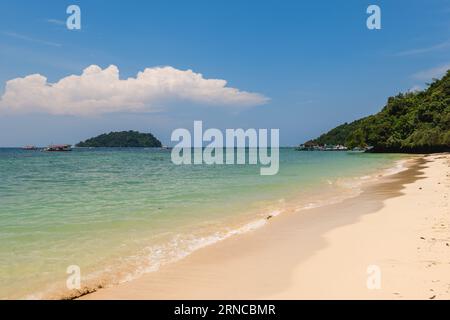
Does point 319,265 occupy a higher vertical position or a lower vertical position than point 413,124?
lower

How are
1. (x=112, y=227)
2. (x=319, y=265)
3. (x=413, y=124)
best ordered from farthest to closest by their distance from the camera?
(x=413, y=124) < (x=112, y=227) < (x=319, y=265)

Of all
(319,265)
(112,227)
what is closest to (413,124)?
(112,227)

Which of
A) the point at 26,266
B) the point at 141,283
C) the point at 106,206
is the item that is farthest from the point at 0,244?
the point at 106,206

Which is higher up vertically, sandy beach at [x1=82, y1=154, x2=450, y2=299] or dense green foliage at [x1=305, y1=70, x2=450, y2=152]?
dense green foliage at [x1=305, y1=70, x2=450, y2=152]

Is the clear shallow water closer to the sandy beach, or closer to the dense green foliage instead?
the sandy beach

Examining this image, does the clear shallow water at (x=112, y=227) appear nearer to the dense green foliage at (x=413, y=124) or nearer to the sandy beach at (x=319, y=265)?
the sandy beach at (x=319, y=265)

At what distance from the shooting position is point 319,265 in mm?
7289

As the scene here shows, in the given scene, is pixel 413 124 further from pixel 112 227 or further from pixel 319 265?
pixel 319 265

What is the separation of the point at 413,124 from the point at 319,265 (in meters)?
96.7

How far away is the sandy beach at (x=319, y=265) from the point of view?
594 cm

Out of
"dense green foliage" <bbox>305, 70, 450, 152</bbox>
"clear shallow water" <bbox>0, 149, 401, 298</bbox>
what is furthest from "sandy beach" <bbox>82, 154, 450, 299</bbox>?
"dense green foliage" <bbox>305, 70, 450, 152</bbox>

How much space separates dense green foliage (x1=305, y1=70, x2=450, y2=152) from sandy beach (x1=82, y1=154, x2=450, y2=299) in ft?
→ 235

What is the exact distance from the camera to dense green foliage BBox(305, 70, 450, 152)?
7856 cm

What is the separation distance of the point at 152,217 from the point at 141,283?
22.7ft
